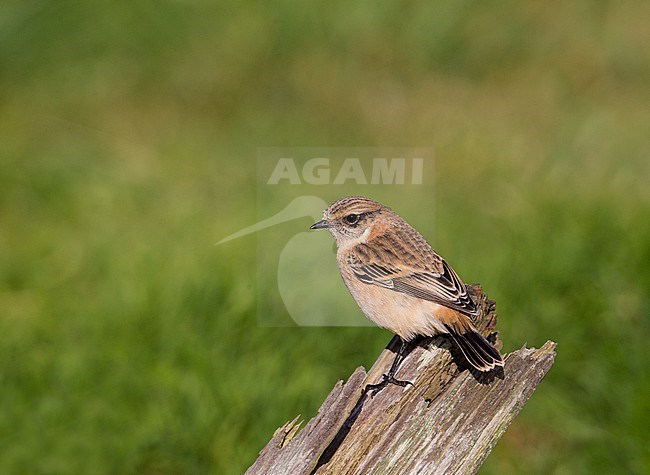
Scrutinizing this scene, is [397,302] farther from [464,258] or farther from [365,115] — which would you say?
[365,115]

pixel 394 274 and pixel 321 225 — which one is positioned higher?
pixel 321 225

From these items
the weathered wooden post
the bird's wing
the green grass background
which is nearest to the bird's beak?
the bird's wing

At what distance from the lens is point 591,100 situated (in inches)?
396

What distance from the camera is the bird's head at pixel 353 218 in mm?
4461

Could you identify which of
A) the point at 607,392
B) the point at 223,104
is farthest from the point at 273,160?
the point at 607,392

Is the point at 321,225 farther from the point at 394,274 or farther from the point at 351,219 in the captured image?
the point at 394,274

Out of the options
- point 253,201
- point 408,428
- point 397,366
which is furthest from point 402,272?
point 253,201

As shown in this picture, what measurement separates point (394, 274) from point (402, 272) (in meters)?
0.04

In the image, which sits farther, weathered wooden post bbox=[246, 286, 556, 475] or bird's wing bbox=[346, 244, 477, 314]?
bird's wing bbox=[346, 244, 477, 314]

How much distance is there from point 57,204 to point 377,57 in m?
3.70

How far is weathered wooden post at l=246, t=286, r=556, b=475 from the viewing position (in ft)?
10.6

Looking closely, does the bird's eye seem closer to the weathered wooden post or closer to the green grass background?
the weathered wooden post

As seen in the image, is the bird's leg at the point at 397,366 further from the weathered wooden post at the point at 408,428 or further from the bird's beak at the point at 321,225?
the bird's beak at the point at 321,225

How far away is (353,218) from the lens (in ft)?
14.9
